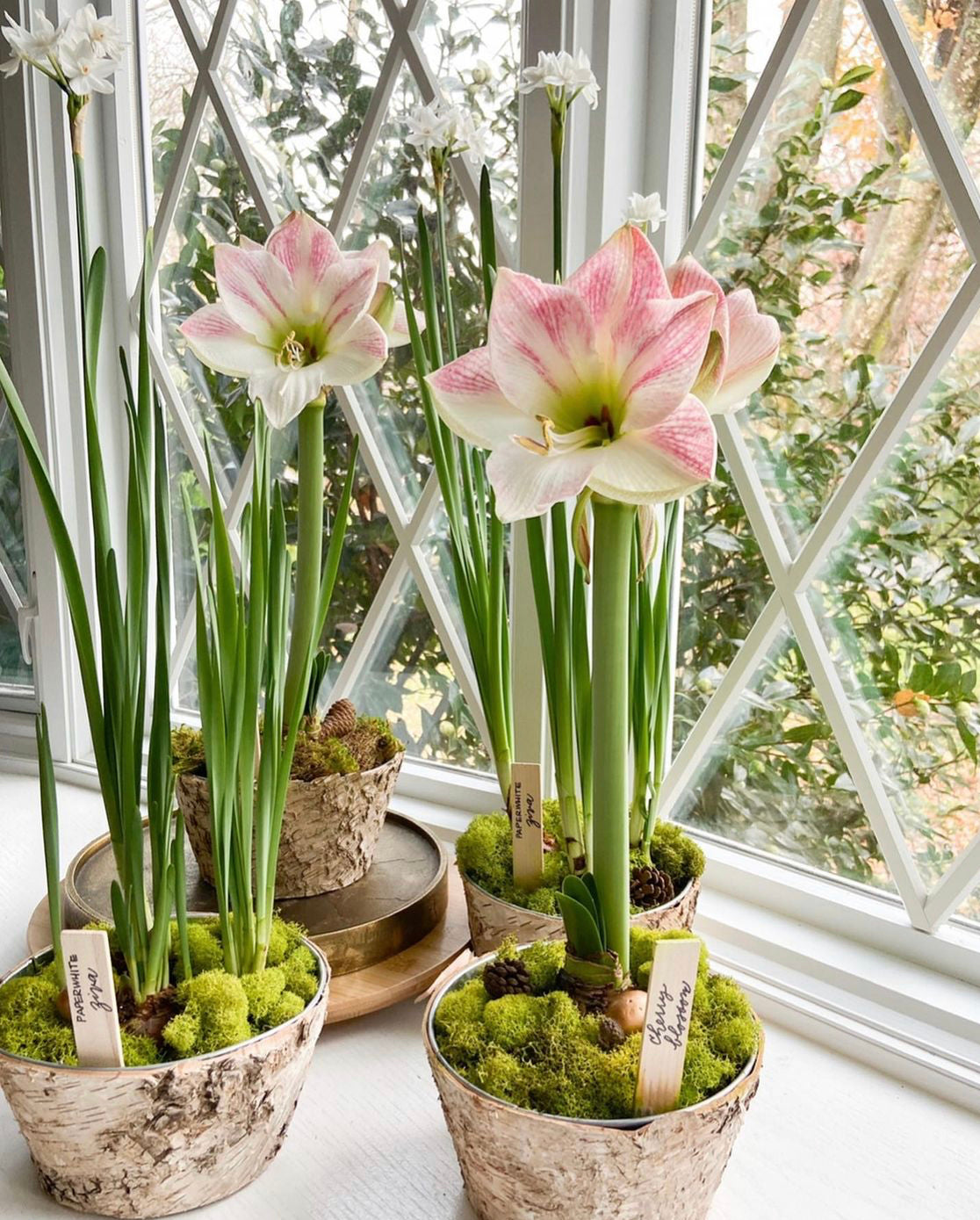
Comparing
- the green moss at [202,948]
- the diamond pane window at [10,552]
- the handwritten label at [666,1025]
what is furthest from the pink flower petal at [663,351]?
the diamond pane window at [10,552]

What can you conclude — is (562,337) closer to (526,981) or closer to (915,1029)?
(526,981)

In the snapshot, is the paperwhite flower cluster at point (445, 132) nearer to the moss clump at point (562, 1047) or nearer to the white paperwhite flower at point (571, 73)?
the white paperwhite flower at point (571, 73)

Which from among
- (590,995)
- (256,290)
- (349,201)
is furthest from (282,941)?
(349,201)

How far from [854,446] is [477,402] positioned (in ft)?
1.72

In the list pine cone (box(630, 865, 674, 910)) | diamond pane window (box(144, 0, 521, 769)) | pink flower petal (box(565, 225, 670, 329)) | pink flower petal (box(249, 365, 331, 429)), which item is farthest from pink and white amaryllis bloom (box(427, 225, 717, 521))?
diamond pane window (box(144, 0, 521, 769))

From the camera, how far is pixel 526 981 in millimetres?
721

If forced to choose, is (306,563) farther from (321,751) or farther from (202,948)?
(202,948)

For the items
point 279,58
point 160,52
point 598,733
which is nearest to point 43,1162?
point 598,733

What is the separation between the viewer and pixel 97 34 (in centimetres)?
65

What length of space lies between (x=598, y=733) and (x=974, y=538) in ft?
1.55

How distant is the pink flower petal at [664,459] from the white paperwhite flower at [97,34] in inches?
16.1

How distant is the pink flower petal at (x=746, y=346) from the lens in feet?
2.12

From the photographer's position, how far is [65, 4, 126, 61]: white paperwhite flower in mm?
646

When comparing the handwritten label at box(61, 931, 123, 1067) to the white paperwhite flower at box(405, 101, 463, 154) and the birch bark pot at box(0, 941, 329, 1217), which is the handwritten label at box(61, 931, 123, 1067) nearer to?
the birch bark pot at box(0, 941, 329, 1217)
